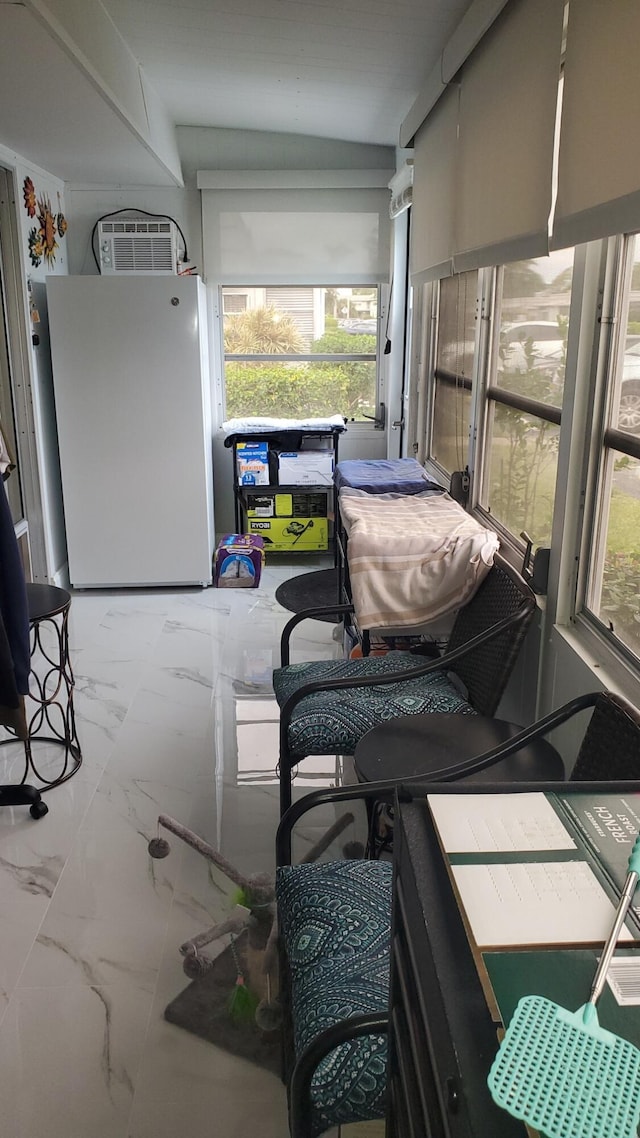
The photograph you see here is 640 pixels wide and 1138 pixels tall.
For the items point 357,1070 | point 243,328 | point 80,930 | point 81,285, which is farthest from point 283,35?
point 357,1070

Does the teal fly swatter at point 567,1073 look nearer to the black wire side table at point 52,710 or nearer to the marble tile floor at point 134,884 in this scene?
the marble tile floor at point 134,884

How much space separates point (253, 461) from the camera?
519 cm

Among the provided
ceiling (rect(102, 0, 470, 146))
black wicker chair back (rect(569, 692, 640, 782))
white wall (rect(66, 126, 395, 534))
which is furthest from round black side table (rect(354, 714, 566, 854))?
white wall (rect(66, 126, 395, 534))

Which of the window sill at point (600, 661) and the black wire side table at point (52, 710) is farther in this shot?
the black wire side table at point (52, 710)

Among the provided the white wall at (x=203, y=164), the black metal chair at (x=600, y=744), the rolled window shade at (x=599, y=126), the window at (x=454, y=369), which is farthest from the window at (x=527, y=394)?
the white wall at (x=203, y=164)

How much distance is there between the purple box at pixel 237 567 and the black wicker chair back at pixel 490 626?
2393 millimetres

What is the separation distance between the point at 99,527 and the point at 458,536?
2693mm

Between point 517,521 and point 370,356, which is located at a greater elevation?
point 370,356

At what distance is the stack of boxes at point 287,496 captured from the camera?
5.19m

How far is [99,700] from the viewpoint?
3.46m

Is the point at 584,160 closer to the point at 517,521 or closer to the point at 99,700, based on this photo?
the point at 517,521

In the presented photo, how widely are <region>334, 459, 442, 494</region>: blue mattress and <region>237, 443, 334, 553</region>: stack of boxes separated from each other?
1287mm

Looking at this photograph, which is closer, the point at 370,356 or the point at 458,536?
the point at 458,536

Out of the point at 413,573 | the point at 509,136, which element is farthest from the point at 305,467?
the point at 509,136
